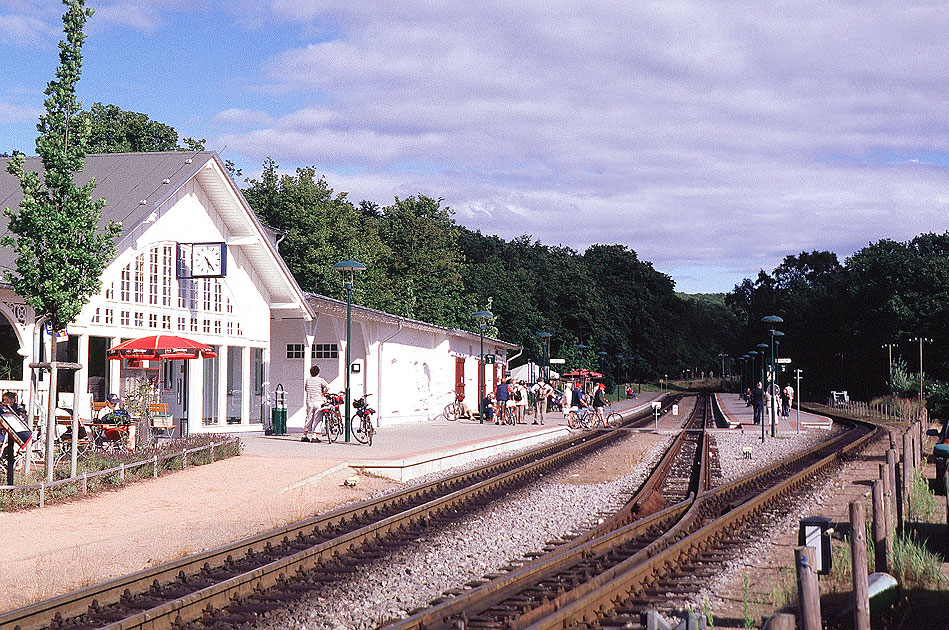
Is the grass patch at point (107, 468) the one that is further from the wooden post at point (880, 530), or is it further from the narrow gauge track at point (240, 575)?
the wooden post at point (880, 530)

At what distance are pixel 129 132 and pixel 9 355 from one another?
124 ft

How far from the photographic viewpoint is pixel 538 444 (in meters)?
29.8

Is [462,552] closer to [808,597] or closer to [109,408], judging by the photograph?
[808,597]

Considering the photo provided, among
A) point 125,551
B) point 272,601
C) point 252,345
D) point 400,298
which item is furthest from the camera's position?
point 400,298

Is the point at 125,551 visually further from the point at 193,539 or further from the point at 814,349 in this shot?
the point at 814,349

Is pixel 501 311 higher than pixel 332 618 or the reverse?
higher

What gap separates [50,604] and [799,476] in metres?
14.5

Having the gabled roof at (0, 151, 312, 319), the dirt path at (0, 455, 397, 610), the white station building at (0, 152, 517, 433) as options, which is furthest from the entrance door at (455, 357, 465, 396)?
the dirt path at (0, 455, 397, 610)

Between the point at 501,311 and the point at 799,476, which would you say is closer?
the point at 799,476

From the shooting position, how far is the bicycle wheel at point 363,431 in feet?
78.7

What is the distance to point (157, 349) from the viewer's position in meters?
21.3

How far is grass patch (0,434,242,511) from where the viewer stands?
A: 1398 cm

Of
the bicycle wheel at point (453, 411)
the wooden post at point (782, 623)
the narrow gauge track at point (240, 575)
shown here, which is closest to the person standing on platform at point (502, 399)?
the bicycle wheel at point (453, 411)

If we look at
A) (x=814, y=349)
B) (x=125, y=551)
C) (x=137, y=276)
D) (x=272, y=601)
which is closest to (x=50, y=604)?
(x=272, y=601)
